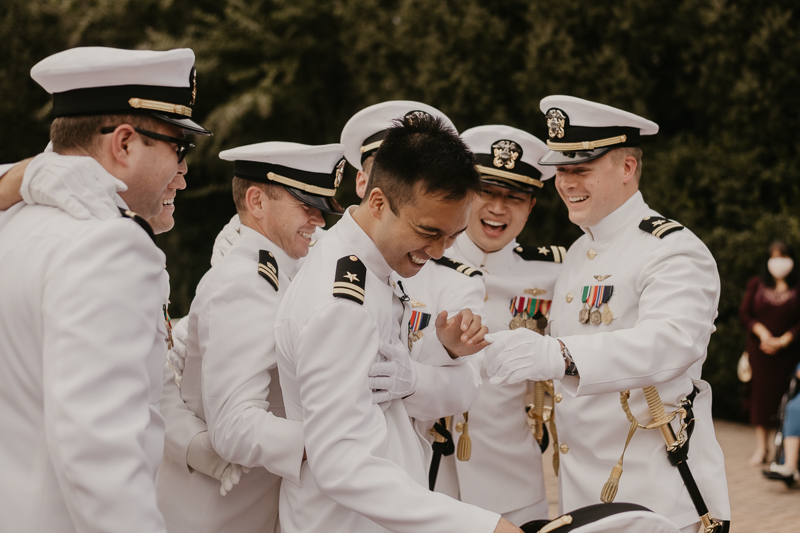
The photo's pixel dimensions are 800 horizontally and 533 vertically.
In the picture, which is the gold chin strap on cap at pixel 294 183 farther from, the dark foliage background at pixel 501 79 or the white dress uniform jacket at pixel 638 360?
the dark foliage background at pixel 501 79

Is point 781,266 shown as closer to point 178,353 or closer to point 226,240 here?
point 226,240

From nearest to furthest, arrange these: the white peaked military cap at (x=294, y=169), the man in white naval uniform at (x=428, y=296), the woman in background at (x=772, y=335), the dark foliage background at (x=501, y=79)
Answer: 1. the man in white naval uniform at (x=428, y=296)
2. the white peaked military cap at (x=294, y=169)
3. the woman in background at (x=772, y=335)
4. the dark foliage background at (x=501, y=79)

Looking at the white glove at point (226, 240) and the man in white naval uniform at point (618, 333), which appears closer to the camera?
the man in white naval uniform at point (618, 333)

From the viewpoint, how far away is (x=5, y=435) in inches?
64.7

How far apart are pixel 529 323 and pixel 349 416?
178 cm

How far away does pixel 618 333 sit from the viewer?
103 inches

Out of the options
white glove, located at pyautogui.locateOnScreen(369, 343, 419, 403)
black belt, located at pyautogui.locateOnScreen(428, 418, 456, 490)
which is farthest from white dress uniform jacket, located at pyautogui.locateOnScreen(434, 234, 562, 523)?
white glove, located at pyautogui.locateOnScreen(369, 343, 419, 403)

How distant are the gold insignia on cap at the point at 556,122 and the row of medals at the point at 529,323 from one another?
83cm

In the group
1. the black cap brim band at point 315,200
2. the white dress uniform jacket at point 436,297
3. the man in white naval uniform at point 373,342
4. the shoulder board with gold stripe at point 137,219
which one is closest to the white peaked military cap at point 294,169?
the black cap brim band at point 315,200

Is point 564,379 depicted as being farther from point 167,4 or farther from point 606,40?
point 167,4

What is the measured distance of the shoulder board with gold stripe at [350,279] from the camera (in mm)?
1911

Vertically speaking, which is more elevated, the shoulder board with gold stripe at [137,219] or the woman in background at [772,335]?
the shoulder board with gold stripe at [137,219]

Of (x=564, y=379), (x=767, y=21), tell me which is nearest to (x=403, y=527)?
(x=564, y=379)

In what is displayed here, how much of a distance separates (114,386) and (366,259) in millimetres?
783
